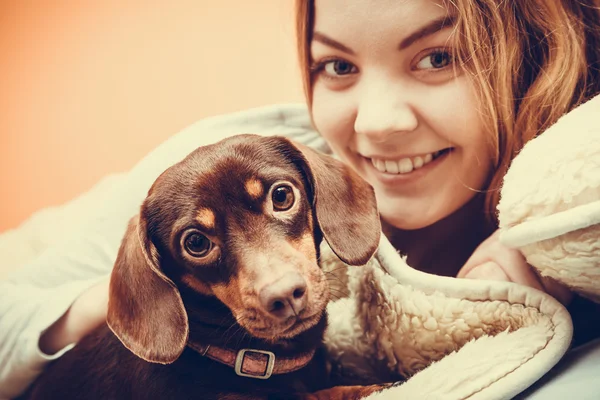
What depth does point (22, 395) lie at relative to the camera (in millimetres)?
964

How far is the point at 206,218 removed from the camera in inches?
29.3

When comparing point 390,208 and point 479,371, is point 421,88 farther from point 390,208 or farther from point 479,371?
point 479,371

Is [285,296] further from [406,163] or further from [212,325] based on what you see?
[406,163]

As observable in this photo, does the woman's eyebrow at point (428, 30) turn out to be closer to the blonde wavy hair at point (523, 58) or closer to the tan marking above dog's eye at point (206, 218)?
the blonde wavy hair at point (523, 58)

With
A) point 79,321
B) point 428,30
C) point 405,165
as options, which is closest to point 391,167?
point 405,165

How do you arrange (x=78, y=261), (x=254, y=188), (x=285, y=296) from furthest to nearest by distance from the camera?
(x=78, y=261), (x=254, y=188), (x=285, y=296)

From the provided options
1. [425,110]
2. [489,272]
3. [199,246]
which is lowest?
[489,272]

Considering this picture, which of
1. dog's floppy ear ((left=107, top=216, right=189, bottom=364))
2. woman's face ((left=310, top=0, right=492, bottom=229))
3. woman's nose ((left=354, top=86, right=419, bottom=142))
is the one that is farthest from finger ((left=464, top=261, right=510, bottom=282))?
dog's floppy ear ((left=107, top=216, right=189, bottom=364))

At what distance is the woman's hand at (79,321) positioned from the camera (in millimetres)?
936

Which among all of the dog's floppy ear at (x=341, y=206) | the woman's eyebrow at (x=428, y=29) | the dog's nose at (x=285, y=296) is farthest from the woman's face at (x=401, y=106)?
the dog's nose at (x=285, y=296)

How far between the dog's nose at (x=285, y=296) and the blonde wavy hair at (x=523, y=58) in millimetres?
477

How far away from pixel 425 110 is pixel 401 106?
2.2 inches

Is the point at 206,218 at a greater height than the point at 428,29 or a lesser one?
lesser

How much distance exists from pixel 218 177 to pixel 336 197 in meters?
0.19
